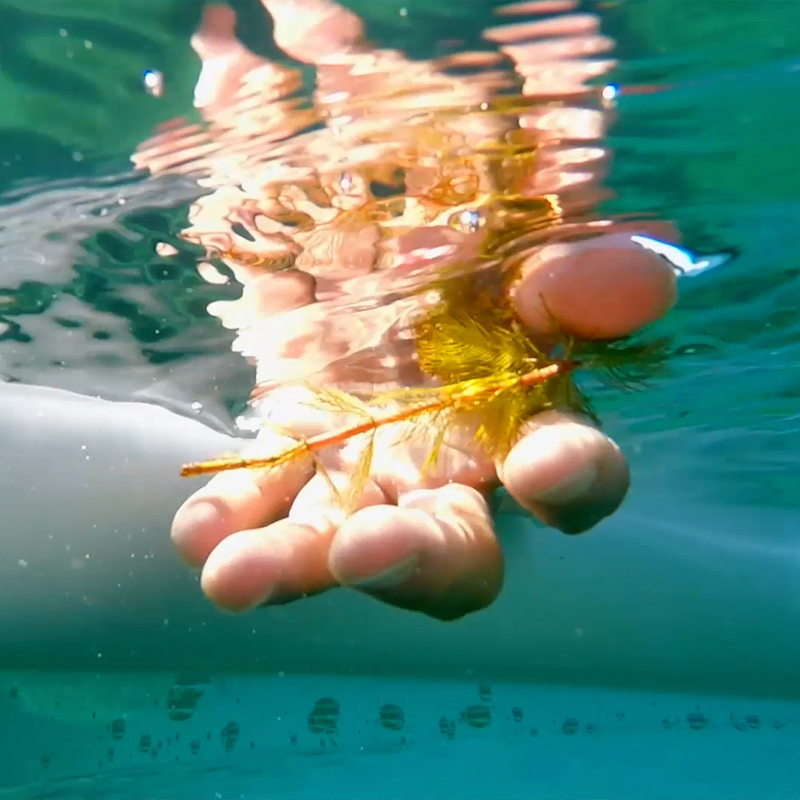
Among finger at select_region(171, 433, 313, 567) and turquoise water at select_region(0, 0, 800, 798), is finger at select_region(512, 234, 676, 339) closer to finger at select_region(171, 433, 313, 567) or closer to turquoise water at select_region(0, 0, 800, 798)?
turquoise water at select_region(0, 0, 800, 798)

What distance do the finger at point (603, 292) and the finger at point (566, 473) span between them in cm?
51

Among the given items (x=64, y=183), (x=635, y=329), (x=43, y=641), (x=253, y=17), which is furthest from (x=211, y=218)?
(x=43, y=641)

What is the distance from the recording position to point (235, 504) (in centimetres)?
364

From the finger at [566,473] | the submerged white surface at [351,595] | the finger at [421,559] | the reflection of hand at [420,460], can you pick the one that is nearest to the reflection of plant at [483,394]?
the reflection of hand at [420,460]

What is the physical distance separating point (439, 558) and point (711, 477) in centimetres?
840

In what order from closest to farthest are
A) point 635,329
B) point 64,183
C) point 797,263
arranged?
point 635,329, point 64,183, point 797,263

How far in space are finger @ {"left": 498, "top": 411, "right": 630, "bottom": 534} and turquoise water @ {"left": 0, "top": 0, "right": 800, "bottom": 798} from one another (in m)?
1.32

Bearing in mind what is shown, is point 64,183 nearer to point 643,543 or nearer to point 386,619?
point 386,619

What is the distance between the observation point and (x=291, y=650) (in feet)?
23.5

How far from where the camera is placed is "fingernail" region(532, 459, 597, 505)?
272 cm

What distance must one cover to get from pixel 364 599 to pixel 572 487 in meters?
4.93

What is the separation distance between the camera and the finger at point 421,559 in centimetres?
256

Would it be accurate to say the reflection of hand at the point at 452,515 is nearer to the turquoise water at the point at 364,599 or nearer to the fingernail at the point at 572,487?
the fingernail at the point at 572,487

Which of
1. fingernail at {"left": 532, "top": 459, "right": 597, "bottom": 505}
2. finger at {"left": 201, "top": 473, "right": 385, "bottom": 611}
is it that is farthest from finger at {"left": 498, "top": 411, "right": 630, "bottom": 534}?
finger at {"left": 201, "top": 473, "right": 385, "bottom": 611}
